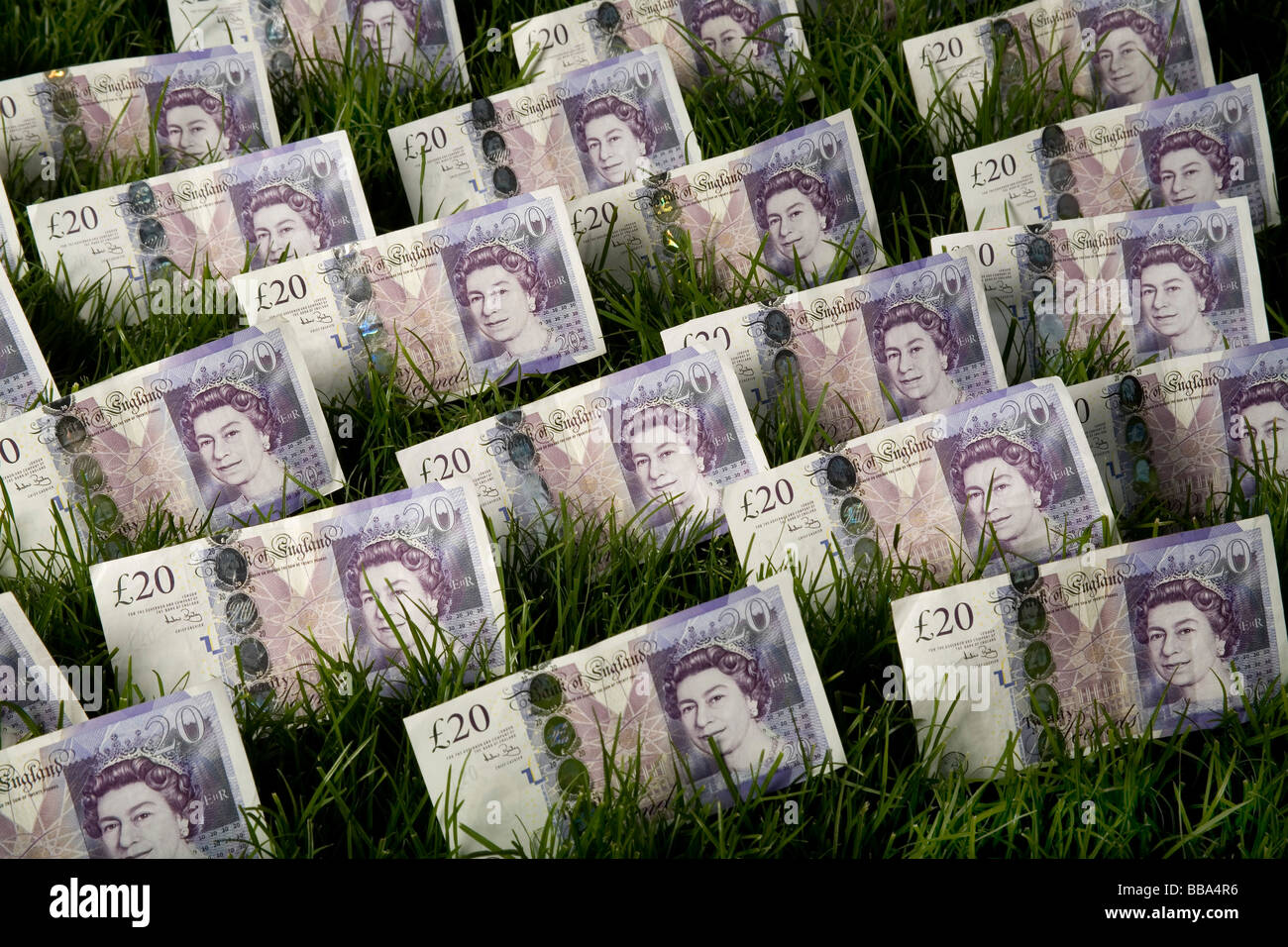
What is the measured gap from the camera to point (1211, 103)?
2305mm

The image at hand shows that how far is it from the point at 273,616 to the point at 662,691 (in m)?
0.52

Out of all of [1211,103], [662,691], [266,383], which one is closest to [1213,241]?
[1211,103]

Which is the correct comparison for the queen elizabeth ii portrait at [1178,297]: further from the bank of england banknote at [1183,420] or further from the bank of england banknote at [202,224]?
the bank of england banknote at [202,224]

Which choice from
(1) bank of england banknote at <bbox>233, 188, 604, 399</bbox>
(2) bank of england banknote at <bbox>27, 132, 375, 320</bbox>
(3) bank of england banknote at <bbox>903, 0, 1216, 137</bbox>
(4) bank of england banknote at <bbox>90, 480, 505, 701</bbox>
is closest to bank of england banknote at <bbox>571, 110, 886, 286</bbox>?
A: (1) bank of england banknote at <bbox>233, 188, 604, 399</bbox>

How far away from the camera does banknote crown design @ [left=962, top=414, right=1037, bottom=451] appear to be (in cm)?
186

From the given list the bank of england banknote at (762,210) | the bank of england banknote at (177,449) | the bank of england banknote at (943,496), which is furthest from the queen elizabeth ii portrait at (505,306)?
the bank of england banknote at (943,496)

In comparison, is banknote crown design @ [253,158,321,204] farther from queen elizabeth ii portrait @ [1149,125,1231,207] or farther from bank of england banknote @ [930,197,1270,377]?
queen elizabeth ii portrait @ [1149,125,1231,207]

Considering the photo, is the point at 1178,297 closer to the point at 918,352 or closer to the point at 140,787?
the point at 918,352

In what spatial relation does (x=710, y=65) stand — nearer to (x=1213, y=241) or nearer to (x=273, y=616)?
(x=1213, y=241)

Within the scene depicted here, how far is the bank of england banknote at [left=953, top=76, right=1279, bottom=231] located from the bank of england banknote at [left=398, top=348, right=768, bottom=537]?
66 cm

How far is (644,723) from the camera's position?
1.63 meters

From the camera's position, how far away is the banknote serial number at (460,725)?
5.09ft

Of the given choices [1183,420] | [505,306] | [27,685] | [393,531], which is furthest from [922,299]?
[27,685]
